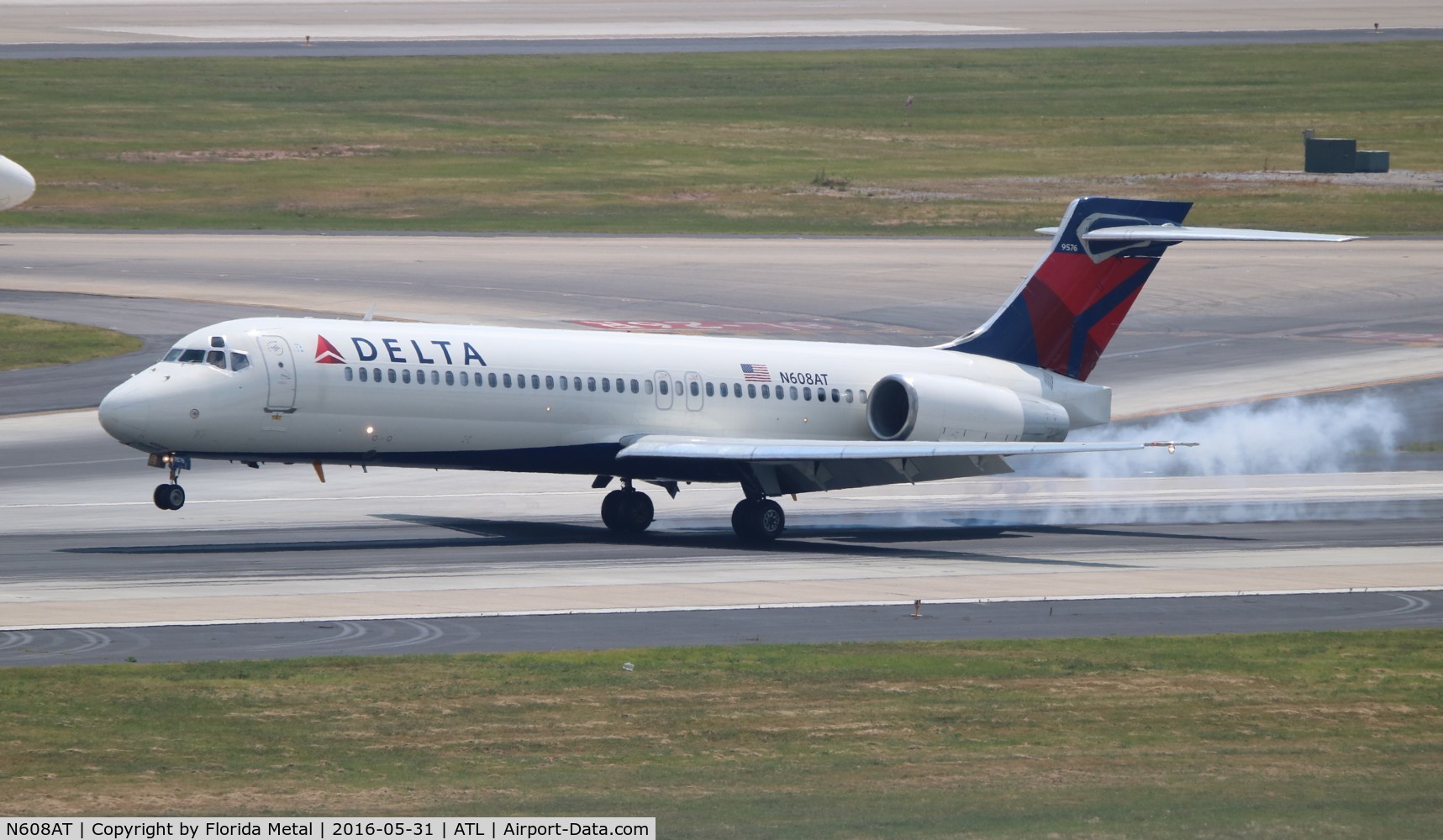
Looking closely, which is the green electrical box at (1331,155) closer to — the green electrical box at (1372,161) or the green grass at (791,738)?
the green electrical box at (1372,161)

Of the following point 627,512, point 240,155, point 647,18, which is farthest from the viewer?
point 647,18

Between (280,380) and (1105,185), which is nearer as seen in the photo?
(280,380)

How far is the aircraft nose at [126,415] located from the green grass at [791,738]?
9.97m

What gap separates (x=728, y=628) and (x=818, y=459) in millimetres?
8798

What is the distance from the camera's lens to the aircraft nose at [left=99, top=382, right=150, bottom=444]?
33.5 meters

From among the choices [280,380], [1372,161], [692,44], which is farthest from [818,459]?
[692,44]

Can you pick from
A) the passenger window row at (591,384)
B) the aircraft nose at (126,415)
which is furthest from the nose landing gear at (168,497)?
the passenger window row at (591,384)

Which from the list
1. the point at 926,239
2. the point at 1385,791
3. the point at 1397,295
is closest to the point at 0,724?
the point at 1385,791

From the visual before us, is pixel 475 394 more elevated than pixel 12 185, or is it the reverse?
pixel 12 185

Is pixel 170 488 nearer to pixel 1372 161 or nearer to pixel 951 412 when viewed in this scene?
pixel 951 412

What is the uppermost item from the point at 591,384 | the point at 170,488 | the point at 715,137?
the point at 715,137

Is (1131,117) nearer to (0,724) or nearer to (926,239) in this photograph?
(926,239)

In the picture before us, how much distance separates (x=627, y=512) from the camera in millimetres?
38062

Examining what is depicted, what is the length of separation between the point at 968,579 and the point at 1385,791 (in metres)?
14.2
